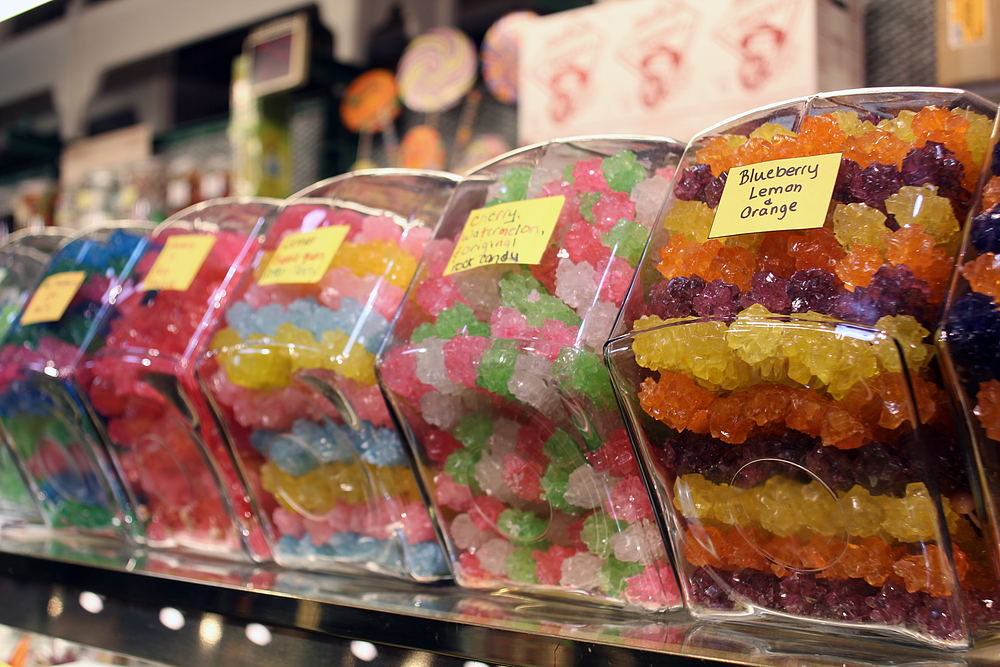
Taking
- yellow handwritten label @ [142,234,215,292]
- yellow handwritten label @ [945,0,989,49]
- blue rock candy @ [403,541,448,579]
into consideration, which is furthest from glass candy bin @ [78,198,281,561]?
yellow handwritten label @ [945,0,989,49]

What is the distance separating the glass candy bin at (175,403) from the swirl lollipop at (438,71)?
51.6 inches

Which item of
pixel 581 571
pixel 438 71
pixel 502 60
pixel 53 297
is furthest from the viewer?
pixel 438 71

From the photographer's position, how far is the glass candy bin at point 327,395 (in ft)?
3.04

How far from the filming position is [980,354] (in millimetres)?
528

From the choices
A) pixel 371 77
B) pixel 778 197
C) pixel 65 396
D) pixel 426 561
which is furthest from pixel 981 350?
pixel 371 77

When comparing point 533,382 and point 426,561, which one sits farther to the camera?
point 426,561

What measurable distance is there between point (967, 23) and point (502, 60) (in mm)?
1239

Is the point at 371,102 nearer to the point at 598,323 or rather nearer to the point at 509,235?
the point at 509,235

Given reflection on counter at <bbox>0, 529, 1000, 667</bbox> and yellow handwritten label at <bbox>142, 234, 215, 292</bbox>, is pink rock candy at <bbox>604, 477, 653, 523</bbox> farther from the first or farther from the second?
yellow handwritten label at <bbox>142, 234, 215, 292</bbox>

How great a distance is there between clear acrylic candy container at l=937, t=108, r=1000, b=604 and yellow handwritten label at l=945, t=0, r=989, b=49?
39.8 inches

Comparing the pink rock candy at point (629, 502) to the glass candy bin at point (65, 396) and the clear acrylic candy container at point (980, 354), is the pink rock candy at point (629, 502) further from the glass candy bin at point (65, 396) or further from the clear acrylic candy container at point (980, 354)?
the glass candy bin at point (65, 396)

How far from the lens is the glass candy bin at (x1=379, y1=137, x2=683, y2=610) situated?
75 centimetres

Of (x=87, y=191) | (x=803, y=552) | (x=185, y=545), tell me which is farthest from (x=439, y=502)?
(x=87, y=191)

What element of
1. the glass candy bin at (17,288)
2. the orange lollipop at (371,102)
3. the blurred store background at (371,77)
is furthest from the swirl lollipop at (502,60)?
the glass candy bin at (17,288)
